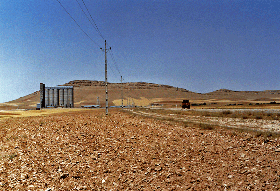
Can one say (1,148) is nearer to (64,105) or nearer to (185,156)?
(185,156)

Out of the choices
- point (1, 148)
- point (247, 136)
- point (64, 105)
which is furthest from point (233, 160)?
point (64, 105)

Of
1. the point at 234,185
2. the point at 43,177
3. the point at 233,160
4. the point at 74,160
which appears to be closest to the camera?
the point at 234,185

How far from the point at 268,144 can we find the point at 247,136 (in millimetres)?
2450

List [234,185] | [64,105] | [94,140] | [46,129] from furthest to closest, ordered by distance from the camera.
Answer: [64,105], [46,129], [94,140], [234,185]

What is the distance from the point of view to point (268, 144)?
13.9 meters

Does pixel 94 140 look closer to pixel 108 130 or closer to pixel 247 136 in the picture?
pixel 108 130

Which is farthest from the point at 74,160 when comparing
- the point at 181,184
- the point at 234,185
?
the point at 234,185

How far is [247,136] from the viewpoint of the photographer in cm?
1638

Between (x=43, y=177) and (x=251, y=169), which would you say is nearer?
(x=251, y=169)

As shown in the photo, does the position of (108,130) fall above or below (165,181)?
above

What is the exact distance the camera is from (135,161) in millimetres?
12422

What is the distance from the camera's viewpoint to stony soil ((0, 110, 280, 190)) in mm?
9633

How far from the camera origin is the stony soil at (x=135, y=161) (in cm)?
963

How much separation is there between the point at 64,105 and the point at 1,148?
347ft
